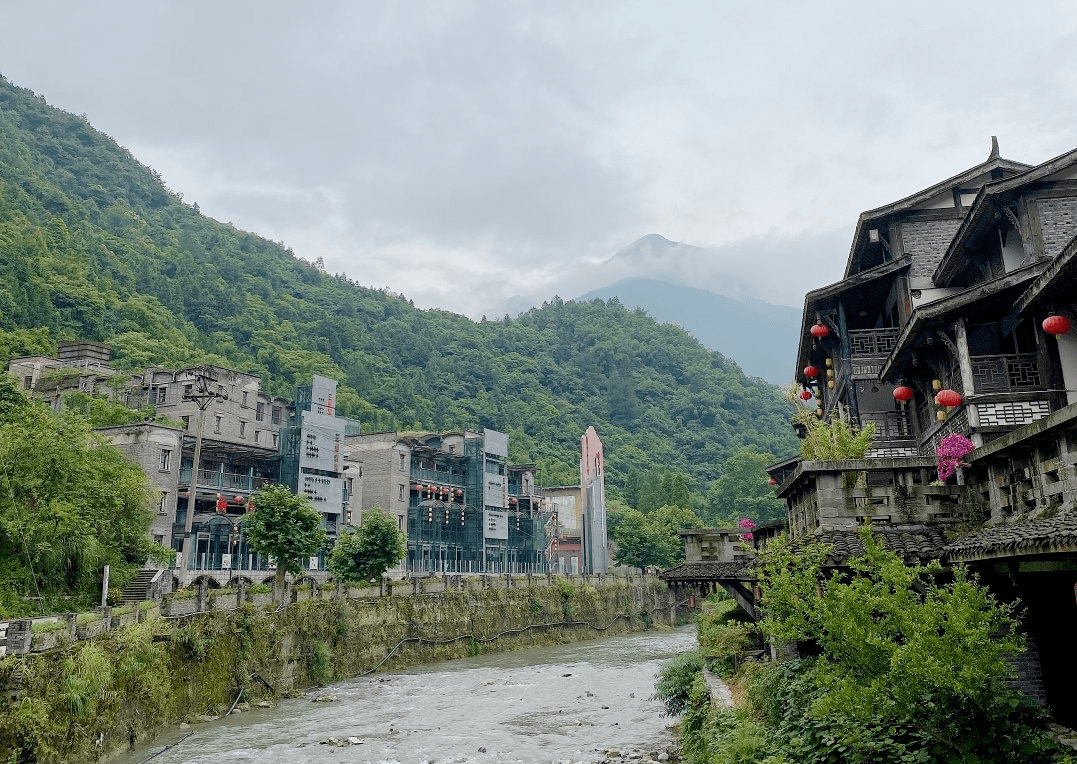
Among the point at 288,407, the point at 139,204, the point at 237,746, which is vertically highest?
the point at 139,204

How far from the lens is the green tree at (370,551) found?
42.3 meters

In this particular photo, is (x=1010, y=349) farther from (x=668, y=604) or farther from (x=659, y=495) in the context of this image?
(x=659, y=495)

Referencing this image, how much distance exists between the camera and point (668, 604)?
2697 inches

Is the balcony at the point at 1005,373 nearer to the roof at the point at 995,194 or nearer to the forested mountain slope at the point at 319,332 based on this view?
the roof at the point at 995,194

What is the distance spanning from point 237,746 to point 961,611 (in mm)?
20126

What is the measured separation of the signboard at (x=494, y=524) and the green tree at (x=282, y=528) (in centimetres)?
3507

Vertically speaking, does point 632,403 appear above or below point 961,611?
above

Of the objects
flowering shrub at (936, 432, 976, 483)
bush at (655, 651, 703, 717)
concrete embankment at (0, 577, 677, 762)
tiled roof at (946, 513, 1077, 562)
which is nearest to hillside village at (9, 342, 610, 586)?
concrete embankment at (0, 577, 677, 762)

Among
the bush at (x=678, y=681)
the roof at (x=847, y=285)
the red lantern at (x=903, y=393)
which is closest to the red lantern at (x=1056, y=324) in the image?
the red lantern at (x=903, y=393)

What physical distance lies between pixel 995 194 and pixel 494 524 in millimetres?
56724

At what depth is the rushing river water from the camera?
21.6 metres

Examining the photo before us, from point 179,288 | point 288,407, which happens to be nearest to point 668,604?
point 288,407

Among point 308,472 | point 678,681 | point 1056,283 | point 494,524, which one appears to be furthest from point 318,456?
point 1056,283

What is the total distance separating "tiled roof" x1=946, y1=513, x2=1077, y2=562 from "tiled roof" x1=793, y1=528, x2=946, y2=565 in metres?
0.74
